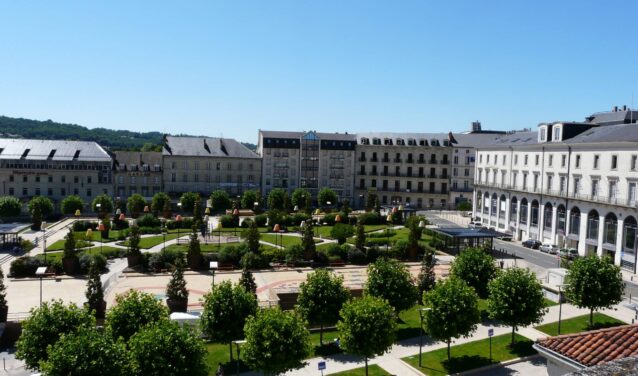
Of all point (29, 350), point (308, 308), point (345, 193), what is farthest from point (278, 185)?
point (29, 350)

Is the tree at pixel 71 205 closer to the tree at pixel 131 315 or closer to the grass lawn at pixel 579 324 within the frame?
the tree at pixel 131 315

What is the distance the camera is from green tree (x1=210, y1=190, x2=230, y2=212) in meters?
88.2

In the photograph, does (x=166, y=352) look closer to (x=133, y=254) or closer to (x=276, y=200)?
(x=133, y=254)

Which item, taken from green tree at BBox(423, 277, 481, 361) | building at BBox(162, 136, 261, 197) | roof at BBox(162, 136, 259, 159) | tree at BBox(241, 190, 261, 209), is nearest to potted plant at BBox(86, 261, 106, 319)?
green tree at BBox(423, 277, 481, 361)

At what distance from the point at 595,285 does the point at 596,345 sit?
2057 cm

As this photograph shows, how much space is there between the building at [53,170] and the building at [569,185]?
6211cm

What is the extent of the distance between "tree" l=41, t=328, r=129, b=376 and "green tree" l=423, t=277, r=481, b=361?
53.9ft

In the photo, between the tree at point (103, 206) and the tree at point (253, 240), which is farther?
the tree at point (103, 206)

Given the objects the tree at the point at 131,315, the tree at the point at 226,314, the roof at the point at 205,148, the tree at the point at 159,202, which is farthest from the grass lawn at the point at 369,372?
the roof at the point at 205,148

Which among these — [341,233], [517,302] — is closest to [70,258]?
[341,233]

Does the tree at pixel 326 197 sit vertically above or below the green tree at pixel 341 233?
above

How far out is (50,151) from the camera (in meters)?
92.8

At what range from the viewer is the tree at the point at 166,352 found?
2286 cm

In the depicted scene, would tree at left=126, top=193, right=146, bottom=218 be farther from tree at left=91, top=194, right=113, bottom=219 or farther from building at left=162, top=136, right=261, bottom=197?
building at left=162, top=136, right=261, bottom=197
